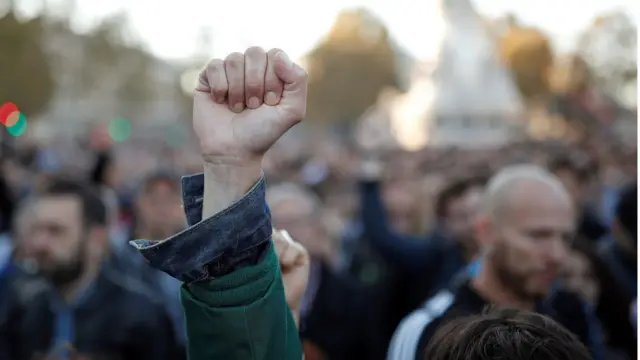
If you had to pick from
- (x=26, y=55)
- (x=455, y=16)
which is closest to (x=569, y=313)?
(x=26, y=55)

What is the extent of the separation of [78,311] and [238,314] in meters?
2.22

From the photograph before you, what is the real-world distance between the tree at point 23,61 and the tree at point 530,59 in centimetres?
2993

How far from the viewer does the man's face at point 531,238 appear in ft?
10.6

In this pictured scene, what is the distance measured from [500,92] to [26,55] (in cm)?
3446

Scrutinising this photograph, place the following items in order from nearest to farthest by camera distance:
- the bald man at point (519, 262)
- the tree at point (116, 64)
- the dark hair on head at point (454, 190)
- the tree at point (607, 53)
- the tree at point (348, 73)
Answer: the bald man at point (519, 262)
the dark hair on head at point (454, 190)
the tree at point (607, 53)
the tree at point (116, 64)
the tree at point (348, 73)

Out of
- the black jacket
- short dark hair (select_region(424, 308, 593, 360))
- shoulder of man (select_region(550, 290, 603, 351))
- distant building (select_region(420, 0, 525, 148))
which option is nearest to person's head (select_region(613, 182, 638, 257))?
shoulder of man (select_region(550, 290, 603, 351))

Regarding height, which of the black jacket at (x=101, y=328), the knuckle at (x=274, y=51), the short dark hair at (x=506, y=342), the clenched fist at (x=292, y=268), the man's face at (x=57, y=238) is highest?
the knuckle at (x=274, y=51)

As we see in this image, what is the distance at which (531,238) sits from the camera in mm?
3332

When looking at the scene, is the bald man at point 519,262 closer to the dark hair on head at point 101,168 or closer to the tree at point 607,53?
the dark hair on head at point 101,168

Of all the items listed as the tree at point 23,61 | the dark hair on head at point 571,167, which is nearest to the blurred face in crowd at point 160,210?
the dark hair on head at point 571,167

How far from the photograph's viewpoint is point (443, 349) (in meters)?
1.80

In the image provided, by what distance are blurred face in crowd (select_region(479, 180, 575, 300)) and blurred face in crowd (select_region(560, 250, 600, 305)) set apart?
0.35 meters

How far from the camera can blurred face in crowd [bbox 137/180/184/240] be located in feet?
20.5

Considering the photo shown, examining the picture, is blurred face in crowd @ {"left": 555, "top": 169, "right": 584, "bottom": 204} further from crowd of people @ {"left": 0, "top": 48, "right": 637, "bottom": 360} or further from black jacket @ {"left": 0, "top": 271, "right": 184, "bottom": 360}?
black jacket @ {"left": 0, "top": 271, "right": 184, "bottom": 360}
